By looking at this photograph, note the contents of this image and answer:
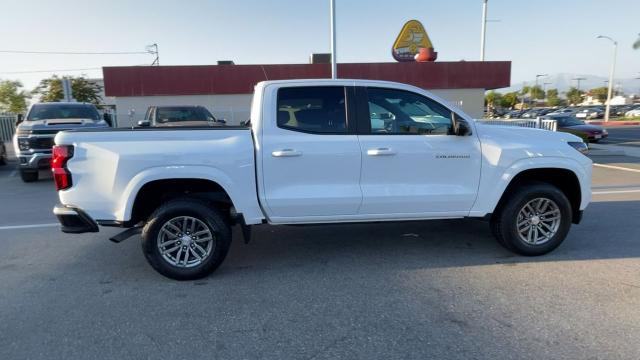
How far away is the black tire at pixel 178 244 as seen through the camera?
13.7 ft

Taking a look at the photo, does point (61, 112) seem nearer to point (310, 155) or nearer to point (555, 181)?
point (310, 155)

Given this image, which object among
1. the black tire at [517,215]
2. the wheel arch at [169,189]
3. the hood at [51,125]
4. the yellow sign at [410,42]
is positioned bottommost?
the black tire at [517,215]

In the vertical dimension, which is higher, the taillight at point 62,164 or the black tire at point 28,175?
the taillight at point 62,164

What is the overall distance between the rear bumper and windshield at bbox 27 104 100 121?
8.19 metres

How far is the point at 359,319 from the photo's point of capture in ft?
11.3

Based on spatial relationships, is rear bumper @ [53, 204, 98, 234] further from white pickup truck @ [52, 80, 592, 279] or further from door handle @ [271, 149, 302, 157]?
door handle @ [271, 149, 302, 157]

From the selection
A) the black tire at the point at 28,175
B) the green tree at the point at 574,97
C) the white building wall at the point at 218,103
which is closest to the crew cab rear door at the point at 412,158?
the black tire at the point at 28,175

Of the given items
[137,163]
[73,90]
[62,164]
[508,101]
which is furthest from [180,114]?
[508,101]

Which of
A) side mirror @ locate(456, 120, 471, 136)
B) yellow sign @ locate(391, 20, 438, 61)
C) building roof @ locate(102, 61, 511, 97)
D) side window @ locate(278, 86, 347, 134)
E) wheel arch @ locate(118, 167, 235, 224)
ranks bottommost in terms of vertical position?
wheel arch @ locate(118, 167, 235, 224)

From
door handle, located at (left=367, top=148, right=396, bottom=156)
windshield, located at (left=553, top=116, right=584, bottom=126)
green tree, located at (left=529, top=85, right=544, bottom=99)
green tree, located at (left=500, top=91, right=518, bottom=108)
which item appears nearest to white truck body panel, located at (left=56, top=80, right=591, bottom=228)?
door handle, located at (left=367, top=148, right=396, bottom=156)

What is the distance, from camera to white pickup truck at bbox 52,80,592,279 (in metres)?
4.09

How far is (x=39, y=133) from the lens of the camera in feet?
33.6

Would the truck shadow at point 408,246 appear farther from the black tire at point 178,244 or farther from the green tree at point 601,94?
the green tree at point 601,94

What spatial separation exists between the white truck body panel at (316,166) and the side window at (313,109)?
8 centimetres
